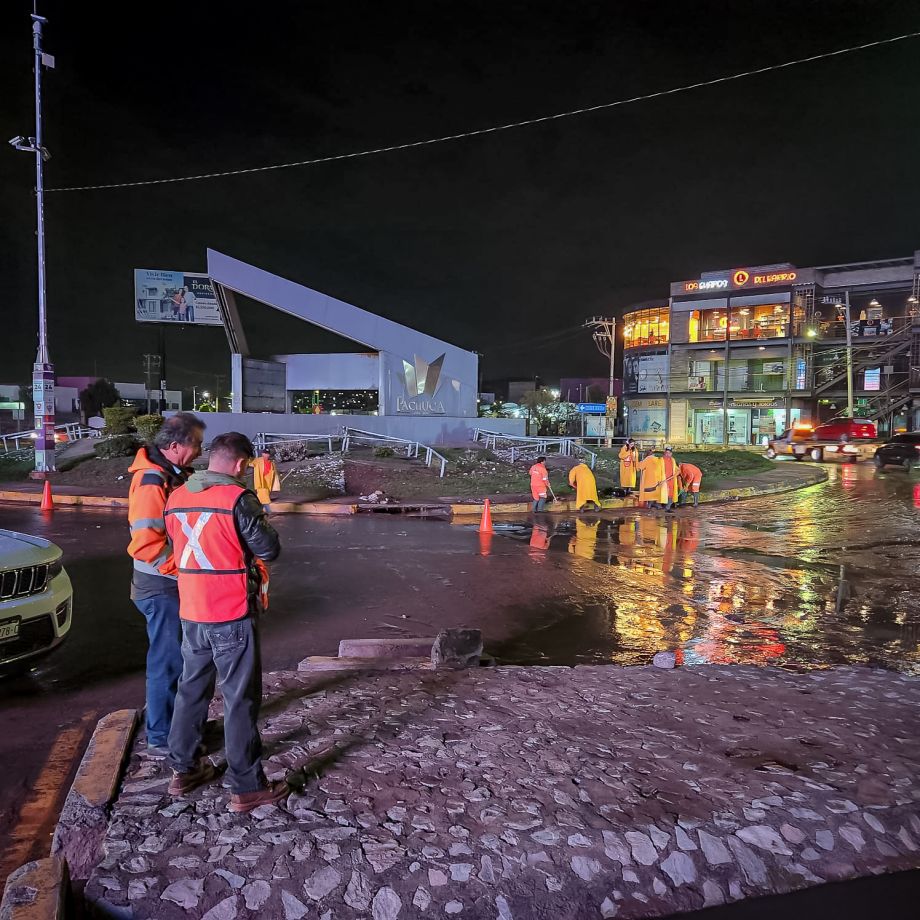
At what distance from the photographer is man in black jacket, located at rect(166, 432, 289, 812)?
117 inches

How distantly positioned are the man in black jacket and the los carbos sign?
166ft

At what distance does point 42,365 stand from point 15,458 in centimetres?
651

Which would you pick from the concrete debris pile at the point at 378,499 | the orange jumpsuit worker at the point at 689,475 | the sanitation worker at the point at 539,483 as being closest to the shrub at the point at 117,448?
the concrete debris pile at the point at 378,499

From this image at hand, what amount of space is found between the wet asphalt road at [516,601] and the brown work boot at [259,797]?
35.9 inches

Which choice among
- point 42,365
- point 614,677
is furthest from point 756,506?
point 42,365

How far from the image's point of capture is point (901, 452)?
27.5 meters

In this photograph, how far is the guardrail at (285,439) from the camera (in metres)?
24.1

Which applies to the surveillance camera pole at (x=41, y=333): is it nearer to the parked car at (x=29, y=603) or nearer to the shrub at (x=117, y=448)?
the shrub at (x=117, y=448)

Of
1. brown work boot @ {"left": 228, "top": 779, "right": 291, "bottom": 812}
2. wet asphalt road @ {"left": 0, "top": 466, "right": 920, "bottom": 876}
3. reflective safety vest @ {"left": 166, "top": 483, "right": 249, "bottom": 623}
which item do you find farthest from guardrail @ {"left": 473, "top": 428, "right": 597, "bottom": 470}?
reflective safety vest @ {"left": 166, "top": 483, "right": 249, "bottom": 623}

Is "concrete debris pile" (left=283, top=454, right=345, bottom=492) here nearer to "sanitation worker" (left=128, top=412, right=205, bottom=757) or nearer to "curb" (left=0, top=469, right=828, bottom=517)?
"curb" (left=0, top=469, right=828, bottom=517)

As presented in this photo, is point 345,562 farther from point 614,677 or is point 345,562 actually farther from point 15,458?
point 15,458

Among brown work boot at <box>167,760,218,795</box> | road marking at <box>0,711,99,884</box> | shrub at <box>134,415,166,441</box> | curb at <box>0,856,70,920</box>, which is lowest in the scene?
road marking at <box>0,711,99,884</box>

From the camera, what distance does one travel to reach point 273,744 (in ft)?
12.0

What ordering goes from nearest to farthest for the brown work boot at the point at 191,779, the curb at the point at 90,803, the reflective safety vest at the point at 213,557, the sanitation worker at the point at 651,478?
1. the curb at the point at 90,803
2. the reflective safety vest at the point at 213,557
3. the brown work boot at the point at 191,779
4. the sanitation worker at the point at 651,478
